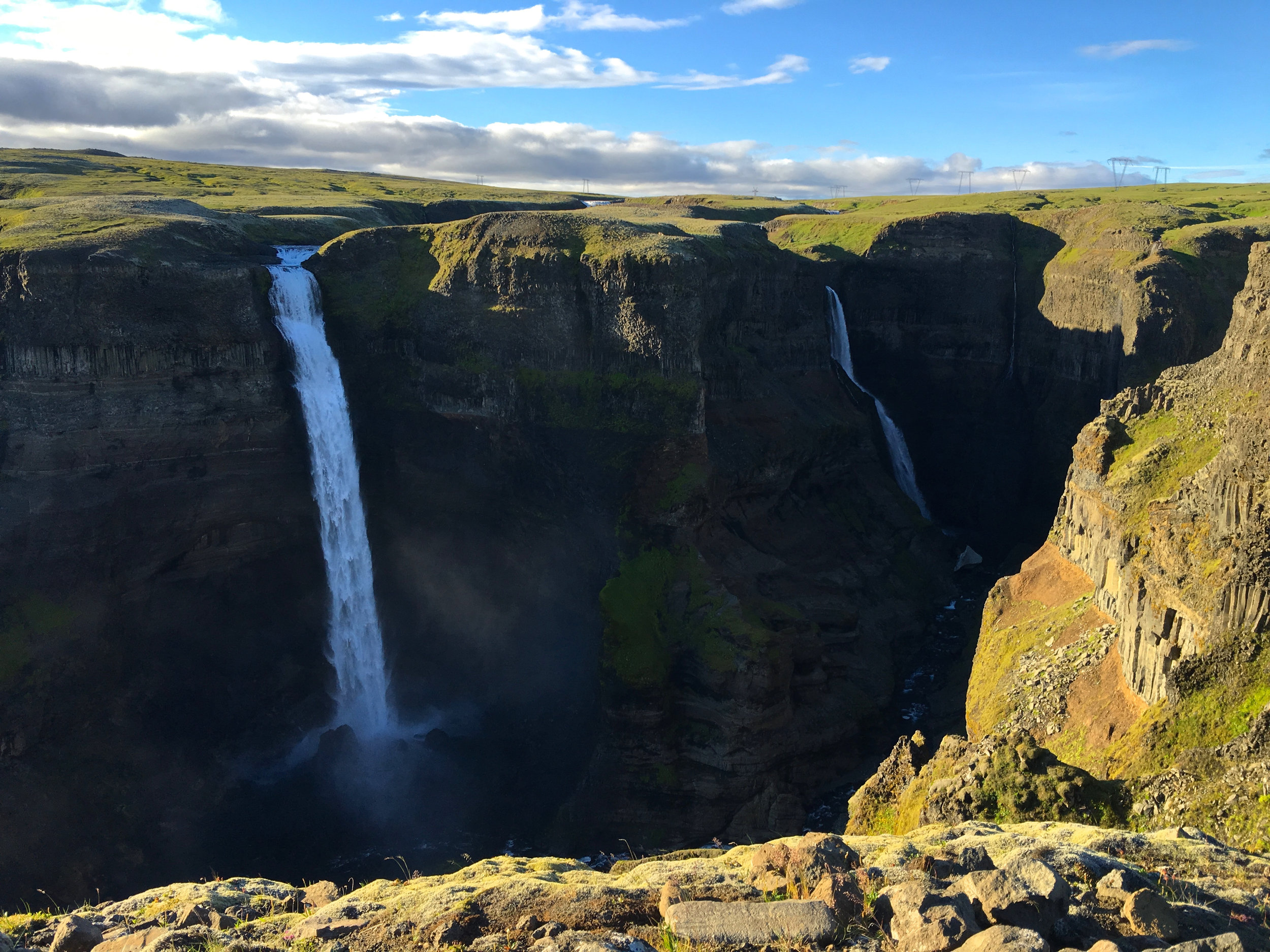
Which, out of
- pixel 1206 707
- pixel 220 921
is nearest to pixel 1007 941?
pixel 220 921

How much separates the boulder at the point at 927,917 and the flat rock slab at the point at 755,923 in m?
0.74

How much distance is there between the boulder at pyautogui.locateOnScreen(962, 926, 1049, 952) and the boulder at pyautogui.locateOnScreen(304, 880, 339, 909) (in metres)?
9.42

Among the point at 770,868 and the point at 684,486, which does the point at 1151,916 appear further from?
the point at 684,486

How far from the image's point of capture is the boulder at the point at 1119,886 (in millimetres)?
11805

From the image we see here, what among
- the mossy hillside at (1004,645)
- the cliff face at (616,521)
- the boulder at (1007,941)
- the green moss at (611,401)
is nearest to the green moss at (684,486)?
the cliff face at (616,521)

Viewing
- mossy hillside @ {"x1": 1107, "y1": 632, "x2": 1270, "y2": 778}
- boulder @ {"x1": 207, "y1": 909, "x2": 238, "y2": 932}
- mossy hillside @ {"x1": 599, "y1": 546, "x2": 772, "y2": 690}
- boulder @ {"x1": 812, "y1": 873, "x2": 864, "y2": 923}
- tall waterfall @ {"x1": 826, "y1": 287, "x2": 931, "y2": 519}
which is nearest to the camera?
boulder @ {"x1": 812, "y1": 873, "x2": 864, "y2": 923}

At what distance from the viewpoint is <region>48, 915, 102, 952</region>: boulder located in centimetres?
1303

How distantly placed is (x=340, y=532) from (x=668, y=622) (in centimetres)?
1663

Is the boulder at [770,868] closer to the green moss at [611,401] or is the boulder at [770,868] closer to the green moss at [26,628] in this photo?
the green moss at [611,401]

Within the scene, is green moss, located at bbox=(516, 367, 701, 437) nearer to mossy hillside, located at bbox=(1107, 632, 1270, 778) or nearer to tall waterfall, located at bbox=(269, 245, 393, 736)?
tall waterfall, located at bbox=(269, 245, 393, 736)

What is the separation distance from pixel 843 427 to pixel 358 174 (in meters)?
124

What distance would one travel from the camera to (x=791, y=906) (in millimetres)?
11688

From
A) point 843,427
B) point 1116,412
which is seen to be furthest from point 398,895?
point 843,427

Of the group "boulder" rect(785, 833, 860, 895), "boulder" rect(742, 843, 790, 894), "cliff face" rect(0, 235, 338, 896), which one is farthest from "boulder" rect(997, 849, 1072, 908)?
"cliff face" rect(0, 235, 338, 896)
